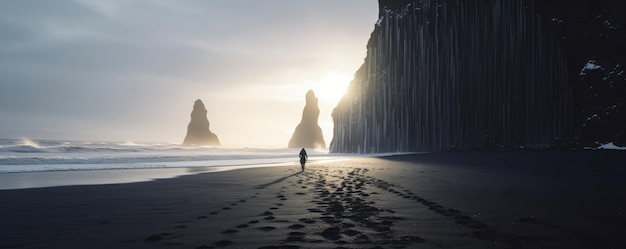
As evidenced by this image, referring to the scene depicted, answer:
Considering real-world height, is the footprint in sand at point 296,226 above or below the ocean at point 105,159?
above

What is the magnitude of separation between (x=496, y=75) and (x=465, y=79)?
15.7 feet

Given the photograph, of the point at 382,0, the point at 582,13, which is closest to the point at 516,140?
the point at 582,13

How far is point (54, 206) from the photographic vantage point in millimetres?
10438

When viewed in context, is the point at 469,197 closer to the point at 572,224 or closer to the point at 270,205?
the point at 572,224

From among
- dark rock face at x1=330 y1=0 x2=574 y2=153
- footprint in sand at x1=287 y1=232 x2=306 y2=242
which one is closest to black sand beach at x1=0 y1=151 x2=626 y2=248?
footprint in sand at x1=287 y1=232 x2=306 y2=242

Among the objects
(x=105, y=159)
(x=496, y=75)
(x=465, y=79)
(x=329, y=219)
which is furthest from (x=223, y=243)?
(x=465, y=79)

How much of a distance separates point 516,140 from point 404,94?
2313 centimetres

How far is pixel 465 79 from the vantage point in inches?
2314

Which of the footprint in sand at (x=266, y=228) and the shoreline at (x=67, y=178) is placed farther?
the shoreline at (x=67, y=178)

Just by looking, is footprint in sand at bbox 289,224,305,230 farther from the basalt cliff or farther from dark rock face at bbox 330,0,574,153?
dark rock face at bbox 330,0,574,153

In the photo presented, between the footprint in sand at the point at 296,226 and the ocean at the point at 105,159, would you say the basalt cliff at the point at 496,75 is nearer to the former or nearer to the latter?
the ocean at the point at 105,159

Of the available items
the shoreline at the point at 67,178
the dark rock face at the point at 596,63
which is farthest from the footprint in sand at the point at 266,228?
the dark rock face at the point at 596,63

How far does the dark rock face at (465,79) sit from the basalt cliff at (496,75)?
14 cm

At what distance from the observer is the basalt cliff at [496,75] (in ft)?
140
